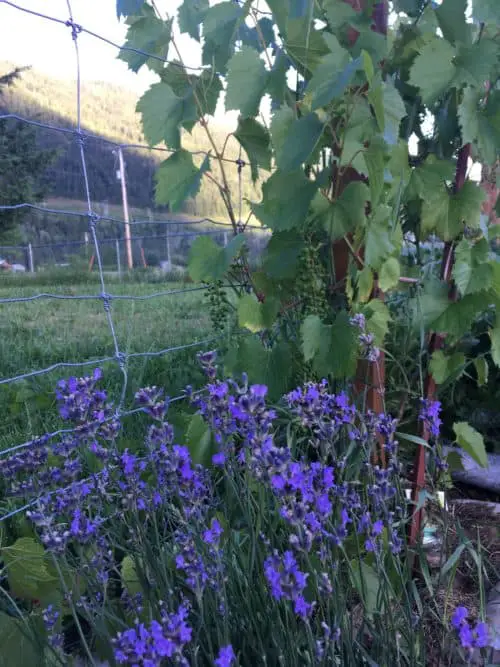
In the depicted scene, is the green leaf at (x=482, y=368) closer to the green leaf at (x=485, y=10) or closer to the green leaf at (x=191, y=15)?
the green leaf at (x=485, y=10)

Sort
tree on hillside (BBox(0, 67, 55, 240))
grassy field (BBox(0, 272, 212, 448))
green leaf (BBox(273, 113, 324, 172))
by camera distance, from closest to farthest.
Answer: green leaf (BBox(273, 113, 324, 172))
grassy field (BBox(0, 272, 212, 448))
tree on hillside (BBox(0, 67, 55, 240))

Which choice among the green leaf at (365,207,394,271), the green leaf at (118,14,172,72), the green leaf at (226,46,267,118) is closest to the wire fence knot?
the green leaf at (118,14,172,72)

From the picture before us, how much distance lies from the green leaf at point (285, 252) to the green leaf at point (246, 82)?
35cm

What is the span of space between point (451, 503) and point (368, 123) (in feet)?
3.69

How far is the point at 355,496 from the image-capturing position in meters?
1.15

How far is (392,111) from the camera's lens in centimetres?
138

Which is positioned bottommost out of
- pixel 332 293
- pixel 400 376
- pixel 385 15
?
pixel 400 376

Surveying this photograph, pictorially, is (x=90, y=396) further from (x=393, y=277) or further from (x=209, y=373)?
(x=393, y=277)

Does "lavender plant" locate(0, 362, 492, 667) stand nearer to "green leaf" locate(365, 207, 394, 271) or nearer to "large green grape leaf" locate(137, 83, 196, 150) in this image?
"green leaf" locate(365, 207, 394, 271)

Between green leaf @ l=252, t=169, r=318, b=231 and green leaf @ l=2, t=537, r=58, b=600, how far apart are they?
94 centimetres

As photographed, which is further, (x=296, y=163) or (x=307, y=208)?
(x=307, y=208)

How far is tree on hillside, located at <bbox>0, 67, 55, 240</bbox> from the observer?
12.3 m

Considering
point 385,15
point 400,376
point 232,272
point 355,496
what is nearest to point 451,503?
point 400,376

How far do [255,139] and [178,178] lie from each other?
271 millimetres
